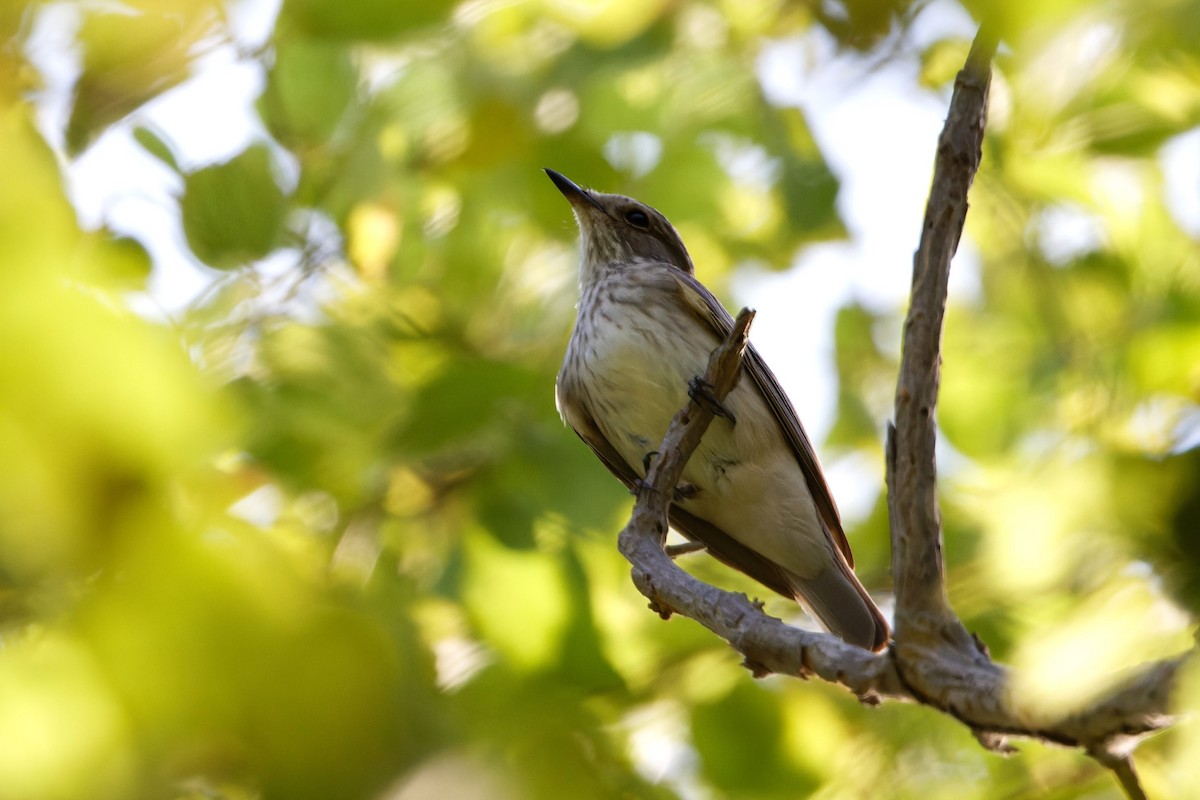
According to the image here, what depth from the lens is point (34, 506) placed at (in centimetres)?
143

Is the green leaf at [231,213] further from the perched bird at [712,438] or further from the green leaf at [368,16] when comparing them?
the perched bird at [712,438]

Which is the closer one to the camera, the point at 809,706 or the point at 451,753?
the point at 451,753

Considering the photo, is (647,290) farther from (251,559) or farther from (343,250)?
(251,559)

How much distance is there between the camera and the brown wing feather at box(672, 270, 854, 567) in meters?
4.47

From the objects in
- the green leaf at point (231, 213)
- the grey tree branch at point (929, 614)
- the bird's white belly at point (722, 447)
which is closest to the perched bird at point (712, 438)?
the bird's white belly at point (722, 447)

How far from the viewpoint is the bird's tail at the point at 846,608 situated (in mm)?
4246

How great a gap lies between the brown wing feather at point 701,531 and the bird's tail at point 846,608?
0.18 metres

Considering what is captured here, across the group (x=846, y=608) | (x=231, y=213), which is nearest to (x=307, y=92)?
(x=231, y=213)

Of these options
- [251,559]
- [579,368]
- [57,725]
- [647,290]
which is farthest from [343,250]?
[57,725]

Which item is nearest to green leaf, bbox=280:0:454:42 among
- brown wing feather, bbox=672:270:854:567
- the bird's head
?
brown wing feather, bbox=672:270:854:567

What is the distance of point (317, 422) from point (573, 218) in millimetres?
2129

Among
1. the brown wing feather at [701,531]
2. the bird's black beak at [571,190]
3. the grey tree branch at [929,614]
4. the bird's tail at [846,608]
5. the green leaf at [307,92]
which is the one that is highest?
the green leaf at [307,92]

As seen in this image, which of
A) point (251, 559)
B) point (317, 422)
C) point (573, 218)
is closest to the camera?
point (251, 559)

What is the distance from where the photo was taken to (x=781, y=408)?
4.53 meters
